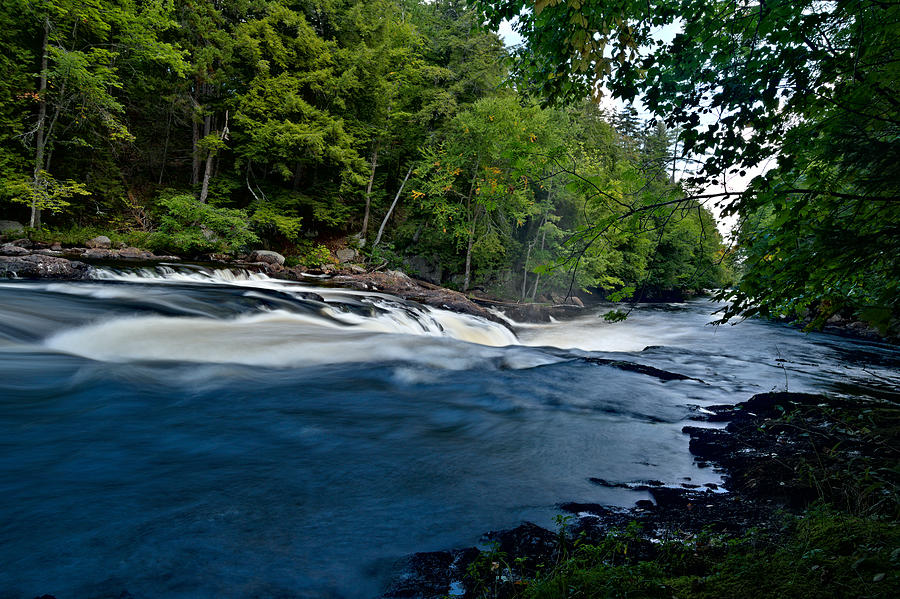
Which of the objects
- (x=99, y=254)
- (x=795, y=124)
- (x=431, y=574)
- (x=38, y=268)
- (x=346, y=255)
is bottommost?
(x=431, y=574)

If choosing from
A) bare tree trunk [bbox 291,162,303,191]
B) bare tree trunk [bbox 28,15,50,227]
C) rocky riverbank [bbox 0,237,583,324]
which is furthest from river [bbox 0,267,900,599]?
bare tree trunk [bbox 291,162,303,191]

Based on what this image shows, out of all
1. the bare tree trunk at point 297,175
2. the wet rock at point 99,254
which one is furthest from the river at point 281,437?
the bare tree trunk at point 297,175

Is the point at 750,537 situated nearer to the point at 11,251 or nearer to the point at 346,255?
the point at 11,251

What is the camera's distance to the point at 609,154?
30188 mm

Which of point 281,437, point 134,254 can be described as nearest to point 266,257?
point 134,254

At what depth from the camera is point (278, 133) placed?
64.8 ft

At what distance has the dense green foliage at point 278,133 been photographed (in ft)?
50.1

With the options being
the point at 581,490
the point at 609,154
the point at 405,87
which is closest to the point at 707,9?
the point at 581,490

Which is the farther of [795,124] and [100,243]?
[100,243]

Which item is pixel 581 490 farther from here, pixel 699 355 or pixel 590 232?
pixel 699 355

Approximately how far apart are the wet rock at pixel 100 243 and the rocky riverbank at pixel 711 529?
56.7 ft

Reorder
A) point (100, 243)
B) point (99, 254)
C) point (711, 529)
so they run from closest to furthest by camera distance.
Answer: point (711, 529), point (99, 254), point (100, 243)

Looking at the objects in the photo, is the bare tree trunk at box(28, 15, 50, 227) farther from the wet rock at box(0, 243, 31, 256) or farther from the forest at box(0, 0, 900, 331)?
the wet rock at box(0, 243, 31, 256)

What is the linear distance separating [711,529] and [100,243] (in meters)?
18.7
